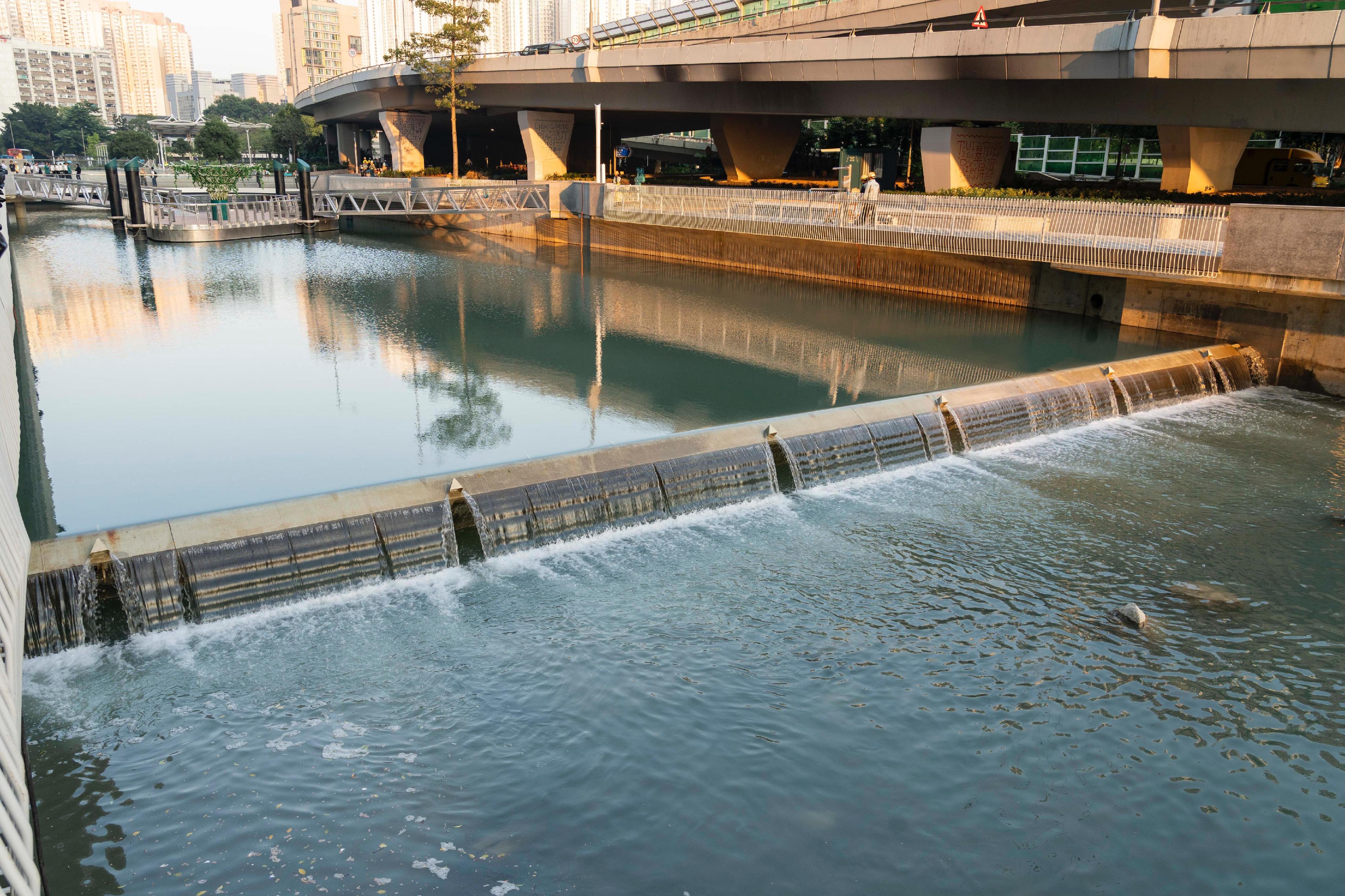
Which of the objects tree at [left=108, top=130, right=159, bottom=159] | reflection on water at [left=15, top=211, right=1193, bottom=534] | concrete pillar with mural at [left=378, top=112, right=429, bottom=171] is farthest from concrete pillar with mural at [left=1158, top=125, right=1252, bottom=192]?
tree at [left=108, top=130, right=159, bottom=159]

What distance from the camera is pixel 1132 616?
30.6ft

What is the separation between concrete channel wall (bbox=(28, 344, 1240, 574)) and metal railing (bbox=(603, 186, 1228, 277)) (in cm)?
582

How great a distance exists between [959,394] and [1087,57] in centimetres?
1539

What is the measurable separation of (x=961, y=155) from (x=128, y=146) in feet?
304

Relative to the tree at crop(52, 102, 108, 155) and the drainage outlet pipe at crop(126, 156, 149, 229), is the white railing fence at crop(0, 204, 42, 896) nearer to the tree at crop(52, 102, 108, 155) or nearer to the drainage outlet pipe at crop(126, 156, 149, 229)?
the drainage outlet pipe at crop(126, 156, 149, 229)

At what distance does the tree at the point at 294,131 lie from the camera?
9700cm

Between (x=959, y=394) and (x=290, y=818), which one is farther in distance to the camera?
(x=959, y=394)

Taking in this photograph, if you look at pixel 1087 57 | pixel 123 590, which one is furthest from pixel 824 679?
pixel 1087 57

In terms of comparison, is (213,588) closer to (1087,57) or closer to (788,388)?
(788,388)

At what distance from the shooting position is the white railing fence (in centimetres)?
381

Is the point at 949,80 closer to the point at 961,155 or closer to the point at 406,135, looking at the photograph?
the point at 961,155

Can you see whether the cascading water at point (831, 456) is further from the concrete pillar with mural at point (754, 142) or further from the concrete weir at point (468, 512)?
the concrete pillar with mural at point (754, 142)

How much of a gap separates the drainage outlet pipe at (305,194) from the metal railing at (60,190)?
10581 mm

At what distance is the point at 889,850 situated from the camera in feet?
20.7
